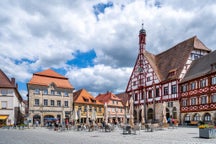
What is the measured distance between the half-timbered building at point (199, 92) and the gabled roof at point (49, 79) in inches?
928

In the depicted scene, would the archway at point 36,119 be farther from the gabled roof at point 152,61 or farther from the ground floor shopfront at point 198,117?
the ground floor shopfront at point 198,117

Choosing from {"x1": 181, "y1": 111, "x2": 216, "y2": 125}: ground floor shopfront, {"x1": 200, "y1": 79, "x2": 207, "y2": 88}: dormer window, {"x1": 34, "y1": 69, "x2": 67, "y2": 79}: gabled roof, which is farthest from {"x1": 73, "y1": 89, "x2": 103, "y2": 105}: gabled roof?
{"x1": 200, "y1": 79, "x2": 207, "y2": 88}: dormer window

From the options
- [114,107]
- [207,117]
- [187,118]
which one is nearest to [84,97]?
[114,107]

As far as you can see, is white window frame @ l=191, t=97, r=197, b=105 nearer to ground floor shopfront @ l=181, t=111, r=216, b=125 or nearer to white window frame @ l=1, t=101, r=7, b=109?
ground floor shopfront @ l=181, t=111, r=216, b=125

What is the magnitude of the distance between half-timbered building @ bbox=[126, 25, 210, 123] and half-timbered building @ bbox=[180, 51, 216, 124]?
1.60 m

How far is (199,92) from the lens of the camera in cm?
3453

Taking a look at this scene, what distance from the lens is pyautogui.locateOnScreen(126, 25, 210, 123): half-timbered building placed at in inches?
1593

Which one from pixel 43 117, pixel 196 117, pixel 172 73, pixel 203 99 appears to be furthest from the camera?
pixel 43 117

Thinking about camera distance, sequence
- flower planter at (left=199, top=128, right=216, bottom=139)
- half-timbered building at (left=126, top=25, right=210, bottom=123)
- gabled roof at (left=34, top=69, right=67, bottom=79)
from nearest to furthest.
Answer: flower planter at (left=199, top=128, right=216, bottom=139)
half-timbered building at (left=126, top=25, right=210, bottom=123)
gabled roof at (left=34, top=69, right=67, bottom=79)

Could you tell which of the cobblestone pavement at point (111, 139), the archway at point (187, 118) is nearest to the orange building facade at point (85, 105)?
the archway at point (187, 118)

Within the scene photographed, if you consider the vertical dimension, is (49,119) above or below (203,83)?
below

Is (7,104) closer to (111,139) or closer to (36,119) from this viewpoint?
(36,119)

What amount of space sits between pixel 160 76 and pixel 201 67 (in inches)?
406

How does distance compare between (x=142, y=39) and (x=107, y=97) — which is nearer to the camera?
(x=142, y=39)
